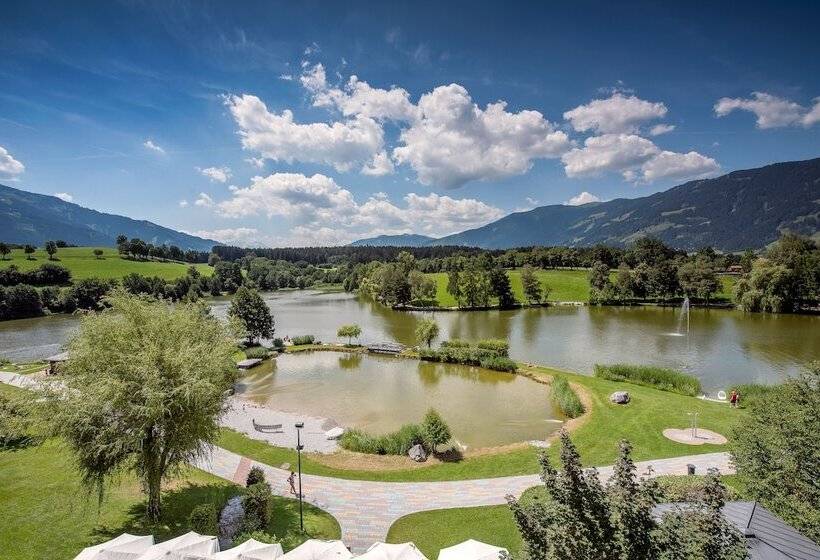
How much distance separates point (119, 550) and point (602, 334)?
58136mm

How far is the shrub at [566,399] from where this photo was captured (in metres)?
30.1

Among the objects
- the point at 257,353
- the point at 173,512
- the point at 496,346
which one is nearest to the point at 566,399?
the point at 496,346

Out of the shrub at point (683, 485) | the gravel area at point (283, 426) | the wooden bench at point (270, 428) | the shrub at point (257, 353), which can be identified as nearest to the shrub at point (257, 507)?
the gravel area at point (283, 426)

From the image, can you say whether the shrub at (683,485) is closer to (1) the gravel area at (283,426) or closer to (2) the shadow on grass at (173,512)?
(1) the gravel area at (283,426)

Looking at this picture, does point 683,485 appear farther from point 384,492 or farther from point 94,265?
point 94,265

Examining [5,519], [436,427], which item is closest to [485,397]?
[436,427]

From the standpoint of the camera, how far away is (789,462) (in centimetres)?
1206

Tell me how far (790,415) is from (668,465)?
30.2 ft

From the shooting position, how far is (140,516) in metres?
17.2

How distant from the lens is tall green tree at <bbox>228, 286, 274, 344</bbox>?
5441 centimetres

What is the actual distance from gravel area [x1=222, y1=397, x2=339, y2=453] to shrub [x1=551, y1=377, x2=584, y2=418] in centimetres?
1604

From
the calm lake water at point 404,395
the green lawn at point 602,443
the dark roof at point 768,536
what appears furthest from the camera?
the calm lake water at point 404,395

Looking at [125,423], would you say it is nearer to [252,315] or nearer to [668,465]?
[668,465]

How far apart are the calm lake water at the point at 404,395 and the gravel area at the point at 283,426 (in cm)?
195
